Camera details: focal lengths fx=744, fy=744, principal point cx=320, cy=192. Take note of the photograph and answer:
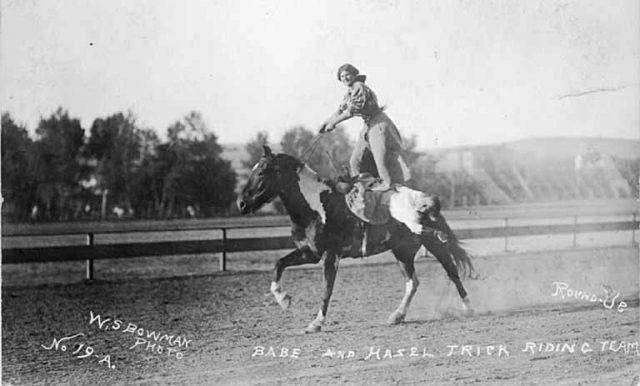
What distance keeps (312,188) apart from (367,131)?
439 millimetres

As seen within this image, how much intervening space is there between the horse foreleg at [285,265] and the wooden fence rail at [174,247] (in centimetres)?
9

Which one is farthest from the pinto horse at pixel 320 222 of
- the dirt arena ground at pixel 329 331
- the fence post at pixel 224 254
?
the fence post at pixel 224 254

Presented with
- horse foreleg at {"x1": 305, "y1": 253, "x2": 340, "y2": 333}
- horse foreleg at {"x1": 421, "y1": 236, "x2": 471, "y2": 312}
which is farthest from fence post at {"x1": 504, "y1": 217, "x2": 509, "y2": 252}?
horse foreleg at {"x1": 305, "y1": 253, "x2": 340, "y2": 333}

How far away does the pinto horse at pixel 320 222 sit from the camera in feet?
13.2

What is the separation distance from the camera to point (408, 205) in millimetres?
4098

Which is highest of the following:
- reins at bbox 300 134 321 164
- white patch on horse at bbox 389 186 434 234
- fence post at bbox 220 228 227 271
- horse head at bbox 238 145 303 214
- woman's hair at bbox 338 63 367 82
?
woman's hair at bbox 338 63 367 82

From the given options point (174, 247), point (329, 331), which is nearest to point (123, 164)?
point (174, 247)

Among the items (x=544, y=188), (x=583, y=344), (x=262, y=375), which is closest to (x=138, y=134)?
(x=262, y=375)

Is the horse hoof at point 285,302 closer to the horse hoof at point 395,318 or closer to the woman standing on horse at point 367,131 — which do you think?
the horse hoof at point 395,318

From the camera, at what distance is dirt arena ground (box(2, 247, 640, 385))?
3.94 m

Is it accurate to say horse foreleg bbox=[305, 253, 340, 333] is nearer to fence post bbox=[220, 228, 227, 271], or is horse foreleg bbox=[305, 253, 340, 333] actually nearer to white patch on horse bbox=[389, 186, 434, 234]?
white patch on horse bbox=[389, 186, 434, 234]

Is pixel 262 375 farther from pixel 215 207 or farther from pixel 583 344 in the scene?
pixel 583 344

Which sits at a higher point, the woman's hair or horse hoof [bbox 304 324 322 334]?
the woman's hair

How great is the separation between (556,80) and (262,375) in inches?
96.9
